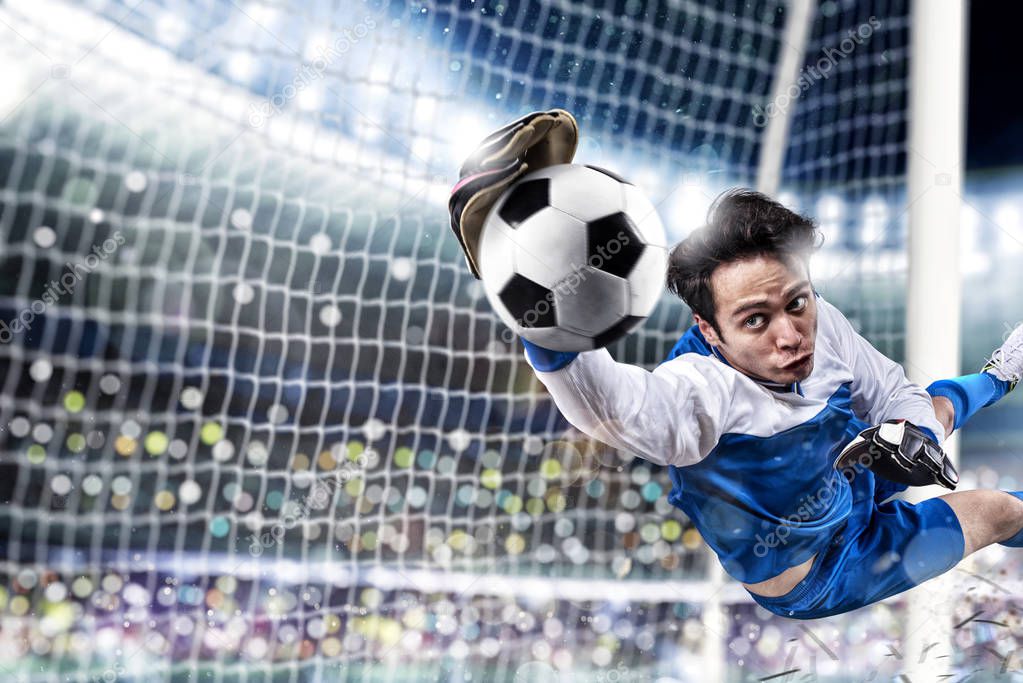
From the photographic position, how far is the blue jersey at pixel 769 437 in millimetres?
987

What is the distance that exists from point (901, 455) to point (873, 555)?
0.62 ft

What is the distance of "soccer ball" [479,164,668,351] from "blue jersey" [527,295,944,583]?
11 cm

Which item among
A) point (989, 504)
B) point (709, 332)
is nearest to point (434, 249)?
point (709, 332)

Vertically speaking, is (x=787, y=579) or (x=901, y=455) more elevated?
(x=901, y=455)

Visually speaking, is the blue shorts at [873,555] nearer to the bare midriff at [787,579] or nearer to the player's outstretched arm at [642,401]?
the bare midriff at [787,579]

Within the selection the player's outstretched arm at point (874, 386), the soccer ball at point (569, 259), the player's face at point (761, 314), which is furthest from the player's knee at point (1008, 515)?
the soccer ball at point (569, 259)

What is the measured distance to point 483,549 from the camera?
314 cm

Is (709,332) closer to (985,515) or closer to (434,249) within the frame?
(985,515)

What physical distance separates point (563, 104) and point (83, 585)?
2.86 meters

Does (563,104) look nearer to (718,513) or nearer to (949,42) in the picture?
(949,42)

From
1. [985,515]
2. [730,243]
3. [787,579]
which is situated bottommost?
[787,579]

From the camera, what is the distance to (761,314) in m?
1.02

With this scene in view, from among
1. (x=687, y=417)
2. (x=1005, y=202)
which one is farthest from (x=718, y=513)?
(x=1005, y=202)

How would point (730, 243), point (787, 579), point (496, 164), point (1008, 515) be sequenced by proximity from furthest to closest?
1. point (1008, 515)
2. point (787, 579)
3. point (730, 243)
4. point (496, 164)
